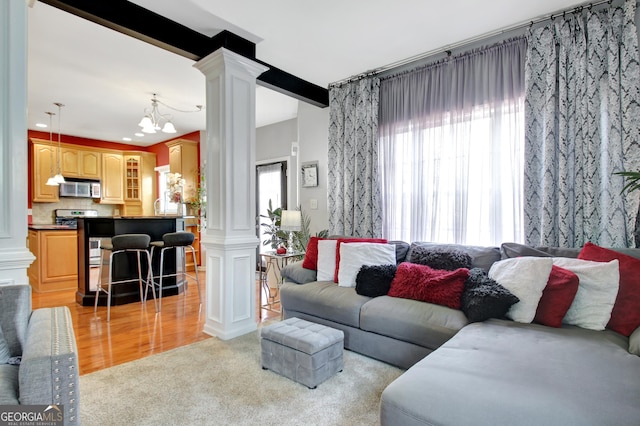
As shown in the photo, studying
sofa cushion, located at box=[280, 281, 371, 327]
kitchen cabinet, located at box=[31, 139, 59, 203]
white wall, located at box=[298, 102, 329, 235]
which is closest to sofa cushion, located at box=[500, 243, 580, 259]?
sofa cushion, located at box=[280, 281, 371, 327]

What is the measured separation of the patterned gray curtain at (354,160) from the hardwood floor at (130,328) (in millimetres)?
1391

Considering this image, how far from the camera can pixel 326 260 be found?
319 cm

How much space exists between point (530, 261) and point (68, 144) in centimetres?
789

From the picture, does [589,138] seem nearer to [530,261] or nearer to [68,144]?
[530,261]

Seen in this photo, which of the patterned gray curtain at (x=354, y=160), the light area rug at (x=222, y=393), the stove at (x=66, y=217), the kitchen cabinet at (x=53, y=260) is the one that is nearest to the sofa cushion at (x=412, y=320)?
the light area rug at (x=222, y=393)

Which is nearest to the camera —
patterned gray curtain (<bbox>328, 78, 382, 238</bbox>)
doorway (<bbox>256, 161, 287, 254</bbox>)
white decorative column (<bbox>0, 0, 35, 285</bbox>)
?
white decorative column (<bbox>0, 0, 35, 285</bbox>)

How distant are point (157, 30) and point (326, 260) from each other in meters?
2.41

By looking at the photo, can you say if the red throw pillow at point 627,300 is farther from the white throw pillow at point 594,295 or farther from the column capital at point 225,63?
the column capital at point 225,63

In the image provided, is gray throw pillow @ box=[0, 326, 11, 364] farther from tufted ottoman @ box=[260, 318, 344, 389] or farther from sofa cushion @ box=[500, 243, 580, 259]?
sofa cushion @ box=[500, 243, 580, 259]

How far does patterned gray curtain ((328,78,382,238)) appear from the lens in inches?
144

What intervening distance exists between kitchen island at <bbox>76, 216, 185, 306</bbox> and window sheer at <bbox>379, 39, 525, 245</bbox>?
126 inches

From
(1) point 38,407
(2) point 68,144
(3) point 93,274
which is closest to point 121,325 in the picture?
(3) point 93,274

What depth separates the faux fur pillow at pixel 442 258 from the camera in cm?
260

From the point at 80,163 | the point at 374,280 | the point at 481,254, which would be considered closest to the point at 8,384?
the point at 374,280
